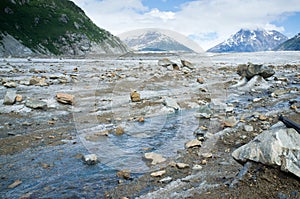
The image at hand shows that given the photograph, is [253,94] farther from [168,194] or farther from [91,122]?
[168,194]

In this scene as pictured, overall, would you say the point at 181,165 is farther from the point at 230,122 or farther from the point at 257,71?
the point at 257,71

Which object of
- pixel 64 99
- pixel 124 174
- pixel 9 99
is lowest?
pixel 124 174

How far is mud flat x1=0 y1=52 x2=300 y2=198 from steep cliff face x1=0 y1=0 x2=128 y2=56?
7061 centimetres

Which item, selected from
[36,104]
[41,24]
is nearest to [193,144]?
[36,104]

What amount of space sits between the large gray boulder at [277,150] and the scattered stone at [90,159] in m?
2.62

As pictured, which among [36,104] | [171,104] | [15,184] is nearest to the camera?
[15,184]

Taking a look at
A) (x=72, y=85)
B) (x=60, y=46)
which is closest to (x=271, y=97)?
(x=72, y=85)

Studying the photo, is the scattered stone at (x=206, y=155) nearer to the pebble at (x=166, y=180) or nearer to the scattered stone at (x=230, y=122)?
the pebble at (x=166, y=180)

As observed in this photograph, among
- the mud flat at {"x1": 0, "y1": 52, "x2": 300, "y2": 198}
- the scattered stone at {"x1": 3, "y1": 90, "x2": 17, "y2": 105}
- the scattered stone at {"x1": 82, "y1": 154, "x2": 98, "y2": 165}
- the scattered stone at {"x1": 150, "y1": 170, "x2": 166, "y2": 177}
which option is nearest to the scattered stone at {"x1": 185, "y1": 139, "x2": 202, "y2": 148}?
the mud flat at {"x1": 0, "y1": 52, "x2": 300, "y2": 198}

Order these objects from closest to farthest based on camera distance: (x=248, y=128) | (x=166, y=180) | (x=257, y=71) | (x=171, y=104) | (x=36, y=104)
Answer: (x=166, y=180) < (x=248, y=128) < (x=36, y=104) < (x=171, y=104) < (x=257, y=71)

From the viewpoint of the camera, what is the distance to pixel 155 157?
5.07m

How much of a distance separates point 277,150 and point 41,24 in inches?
5027

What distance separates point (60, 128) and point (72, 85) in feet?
22.0

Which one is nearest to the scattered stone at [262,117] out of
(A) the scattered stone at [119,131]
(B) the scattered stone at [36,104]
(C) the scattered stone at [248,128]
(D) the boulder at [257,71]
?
(C) the scattered stone at [248,128]
